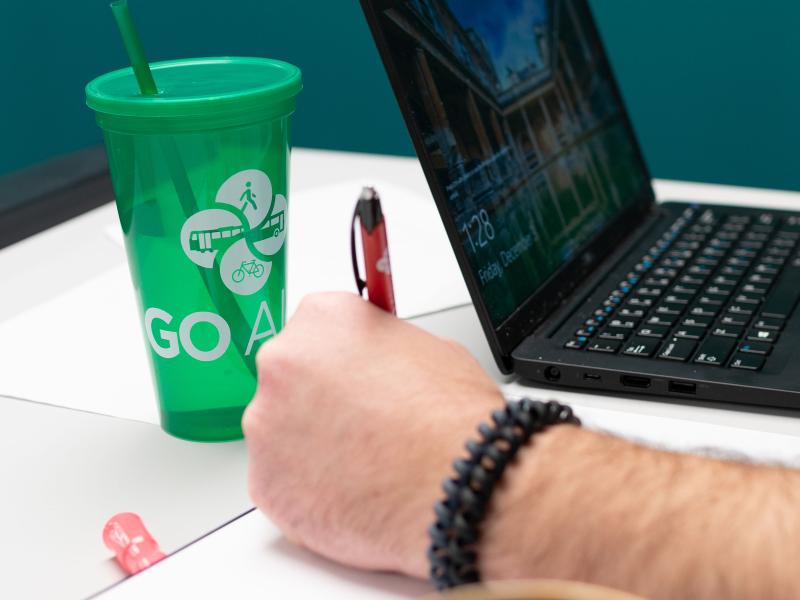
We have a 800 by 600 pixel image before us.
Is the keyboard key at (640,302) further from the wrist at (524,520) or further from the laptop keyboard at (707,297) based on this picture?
the wrist at (524,520)

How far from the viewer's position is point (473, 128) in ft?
2.13

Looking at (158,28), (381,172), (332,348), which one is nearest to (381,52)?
(332,348)

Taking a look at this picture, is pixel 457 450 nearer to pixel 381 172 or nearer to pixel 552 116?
pixel 552 116

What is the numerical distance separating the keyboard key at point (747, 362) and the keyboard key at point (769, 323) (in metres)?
0.05

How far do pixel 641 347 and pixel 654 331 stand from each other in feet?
0.09

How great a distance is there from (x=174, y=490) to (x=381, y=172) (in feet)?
2.19

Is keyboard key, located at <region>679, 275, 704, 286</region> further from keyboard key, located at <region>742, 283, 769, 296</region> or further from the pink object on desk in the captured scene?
the pink object on desk

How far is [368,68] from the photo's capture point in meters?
2.04

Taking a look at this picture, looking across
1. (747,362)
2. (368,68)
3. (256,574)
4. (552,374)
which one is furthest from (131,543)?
(368,68)

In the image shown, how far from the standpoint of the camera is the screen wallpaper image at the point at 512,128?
61cm

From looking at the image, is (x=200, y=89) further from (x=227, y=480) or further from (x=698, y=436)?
(x=698, y=436)


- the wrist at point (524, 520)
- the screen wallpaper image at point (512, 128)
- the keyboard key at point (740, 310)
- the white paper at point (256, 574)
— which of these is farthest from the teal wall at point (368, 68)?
the wrist at point (524, 520)

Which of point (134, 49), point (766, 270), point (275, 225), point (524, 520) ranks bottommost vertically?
point (766, 270)

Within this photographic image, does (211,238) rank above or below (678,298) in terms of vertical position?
above
